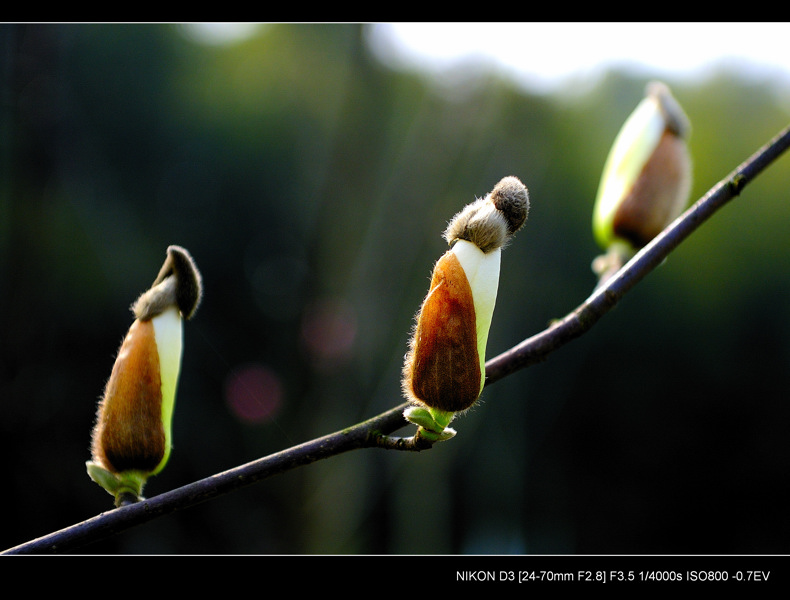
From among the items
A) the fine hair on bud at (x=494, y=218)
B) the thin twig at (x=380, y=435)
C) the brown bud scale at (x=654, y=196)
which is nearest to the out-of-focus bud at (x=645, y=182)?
the brown bud scale at (x=654, y=196)

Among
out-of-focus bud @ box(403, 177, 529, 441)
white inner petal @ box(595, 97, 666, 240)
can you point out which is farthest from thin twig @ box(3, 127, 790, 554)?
white inner petal @ box(595, 97, 666, 240)

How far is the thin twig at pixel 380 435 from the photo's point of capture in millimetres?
384

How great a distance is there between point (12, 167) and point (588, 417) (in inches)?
191

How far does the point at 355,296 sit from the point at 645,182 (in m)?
2.89

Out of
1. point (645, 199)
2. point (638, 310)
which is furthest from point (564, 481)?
point (645, 199)

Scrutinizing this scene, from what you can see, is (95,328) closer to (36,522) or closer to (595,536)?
(36,522)

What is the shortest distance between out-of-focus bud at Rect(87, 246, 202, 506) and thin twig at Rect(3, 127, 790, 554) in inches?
1.4

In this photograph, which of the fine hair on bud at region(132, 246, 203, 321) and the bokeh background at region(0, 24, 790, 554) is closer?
the fine hair on bud at region(132, 246, 203, 321)

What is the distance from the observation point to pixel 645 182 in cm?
59

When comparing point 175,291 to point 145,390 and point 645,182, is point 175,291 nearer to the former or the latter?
point 145,390

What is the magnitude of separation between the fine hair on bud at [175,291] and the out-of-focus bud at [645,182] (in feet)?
1.21

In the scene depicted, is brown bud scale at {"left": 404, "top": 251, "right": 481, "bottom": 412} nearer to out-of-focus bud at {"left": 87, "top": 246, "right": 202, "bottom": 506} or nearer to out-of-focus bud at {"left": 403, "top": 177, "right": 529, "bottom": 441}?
out-of-focus bud at {"left": 403, "top": 177, "right": 529, "bottom": 441}

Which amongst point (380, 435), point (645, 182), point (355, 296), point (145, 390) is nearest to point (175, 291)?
point (145, 390)

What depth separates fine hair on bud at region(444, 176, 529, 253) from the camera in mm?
387
